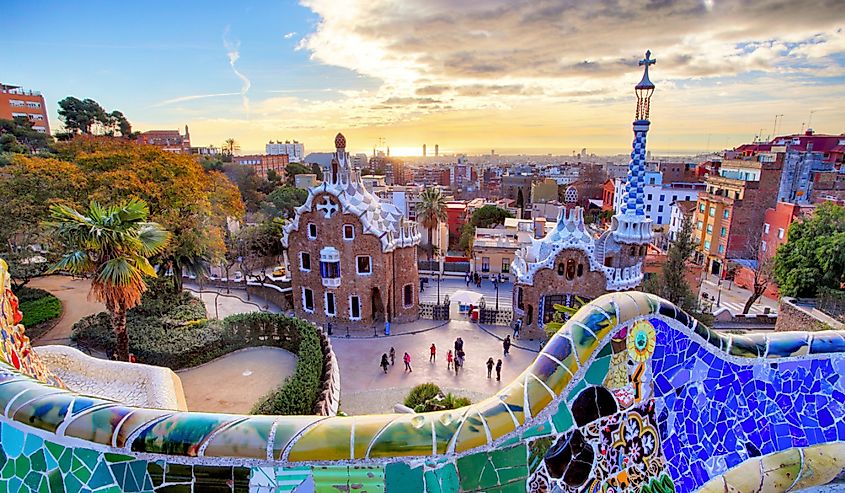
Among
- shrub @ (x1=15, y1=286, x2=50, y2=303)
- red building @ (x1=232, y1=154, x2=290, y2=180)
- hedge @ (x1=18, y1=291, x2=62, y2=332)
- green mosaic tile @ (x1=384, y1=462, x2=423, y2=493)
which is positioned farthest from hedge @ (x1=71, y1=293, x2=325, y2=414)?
red building @ (x1=232, y1=154, x2=290, y2=180)

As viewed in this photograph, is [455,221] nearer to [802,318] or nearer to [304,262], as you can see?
[304,262]

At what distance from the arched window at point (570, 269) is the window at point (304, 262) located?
12261mm

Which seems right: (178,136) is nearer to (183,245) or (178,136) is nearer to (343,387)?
(183,245)

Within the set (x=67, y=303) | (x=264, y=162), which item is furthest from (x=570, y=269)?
(x=264, y=162)

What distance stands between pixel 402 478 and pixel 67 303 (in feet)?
78.5

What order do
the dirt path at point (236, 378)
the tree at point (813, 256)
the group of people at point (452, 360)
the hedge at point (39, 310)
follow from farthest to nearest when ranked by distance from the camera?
the tree at point (813, 256) → the group of people at point (452, 360) → the hedge at point (39, 310) → the dirt path at point (236, 378)

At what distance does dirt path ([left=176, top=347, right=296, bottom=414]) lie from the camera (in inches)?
497

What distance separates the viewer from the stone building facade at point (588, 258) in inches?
769

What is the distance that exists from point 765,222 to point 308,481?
4059 cm

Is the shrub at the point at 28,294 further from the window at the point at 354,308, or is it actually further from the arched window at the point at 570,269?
the arched window at the point at 570,269

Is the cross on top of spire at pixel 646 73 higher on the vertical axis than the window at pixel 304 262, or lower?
higher

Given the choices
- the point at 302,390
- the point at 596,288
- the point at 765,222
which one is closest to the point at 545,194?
the point at 765,222

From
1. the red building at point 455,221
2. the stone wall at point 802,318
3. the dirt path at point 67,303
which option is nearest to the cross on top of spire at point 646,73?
the stone wall at point 802,318

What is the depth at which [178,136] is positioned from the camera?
85438 millimetres
